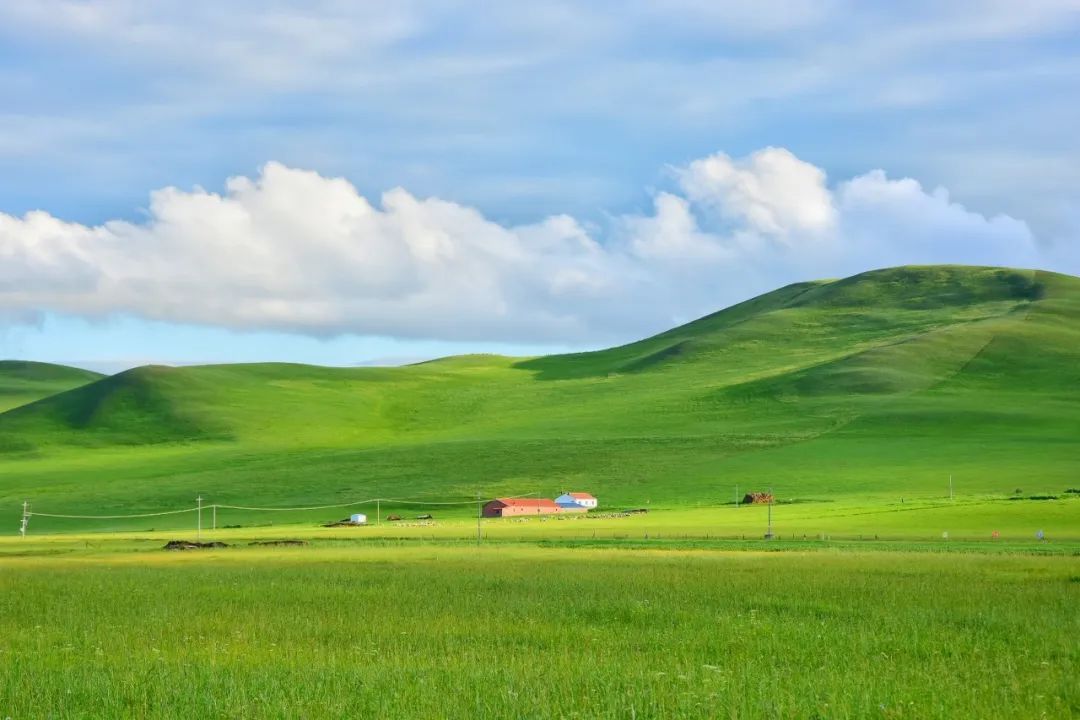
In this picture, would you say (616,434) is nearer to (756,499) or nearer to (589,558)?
(756,499)

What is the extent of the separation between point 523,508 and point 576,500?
5037 mm

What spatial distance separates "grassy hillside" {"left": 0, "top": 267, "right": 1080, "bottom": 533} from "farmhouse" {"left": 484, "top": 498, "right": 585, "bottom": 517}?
4.92 m

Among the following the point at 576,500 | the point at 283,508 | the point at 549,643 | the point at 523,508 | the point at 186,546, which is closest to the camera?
the point at 549,643

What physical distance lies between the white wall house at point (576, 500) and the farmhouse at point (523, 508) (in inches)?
25.3

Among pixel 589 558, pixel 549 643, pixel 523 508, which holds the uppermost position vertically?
pixel 549 643

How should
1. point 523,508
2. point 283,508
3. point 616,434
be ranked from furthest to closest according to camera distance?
1. point 616,434
2. point 283,508
3. point 523,508

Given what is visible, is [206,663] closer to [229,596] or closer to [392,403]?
[229,596]

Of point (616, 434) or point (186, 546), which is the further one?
point (616, 434)

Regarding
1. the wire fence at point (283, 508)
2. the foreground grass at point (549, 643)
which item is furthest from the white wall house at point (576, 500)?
the foreground grass at point (549, 643)

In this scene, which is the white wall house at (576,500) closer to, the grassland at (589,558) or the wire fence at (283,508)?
the grassland at (589,558)

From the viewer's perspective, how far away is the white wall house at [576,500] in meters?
107

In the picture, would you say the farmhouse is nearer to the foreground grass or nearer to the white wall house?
the white wall house

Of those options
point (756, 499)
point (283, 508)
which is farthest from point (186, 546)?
point (756, 499)

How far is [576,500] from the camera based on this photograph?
10731 cm
